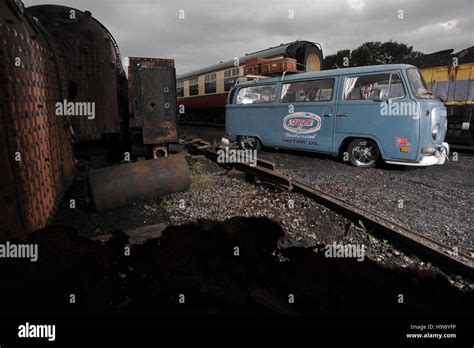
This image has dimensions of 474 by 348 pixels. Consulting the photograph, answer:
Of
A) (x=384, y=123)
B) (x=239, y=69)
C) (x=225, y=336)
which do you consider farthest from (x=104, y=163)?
(x=239, y=69)

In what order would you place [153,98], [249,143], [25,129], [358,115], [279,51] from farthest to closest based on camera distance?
[279,51] < [249,143] < [358,115] < [153,98] < [25,129]

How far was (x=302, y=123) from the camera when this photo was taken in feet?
23.9

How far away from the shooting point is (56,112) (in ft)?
11.3

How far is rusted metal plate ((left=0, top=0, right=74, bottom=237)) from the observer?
6.33ft

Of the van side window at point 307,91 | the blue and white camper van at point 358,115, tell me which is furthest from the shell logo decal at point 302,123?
the van side window at point 307,91

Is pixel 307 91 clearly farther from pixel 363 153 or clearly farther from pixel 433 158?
pixel 433 158

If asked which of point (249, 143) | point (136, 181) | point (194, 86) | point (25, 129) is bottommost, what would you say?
point (136, 181)

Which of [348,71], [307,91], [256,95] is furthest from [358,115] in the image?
[256,95]

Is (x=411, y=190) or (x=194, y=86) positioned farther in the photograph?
(x=194, y=86)

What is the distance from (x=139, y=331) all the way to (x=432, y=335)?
1678 millimetres

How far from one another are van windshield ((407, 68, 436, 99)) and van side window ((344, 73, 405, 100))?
21 centimetres

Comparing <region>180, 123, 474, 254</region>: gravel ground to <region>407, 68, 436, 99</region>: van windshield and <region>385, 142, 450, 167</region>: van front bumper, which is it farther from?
<region>407, 68, 436, 99</region>: van windshield

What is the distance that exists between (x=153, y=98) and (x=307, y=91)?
4389 mm

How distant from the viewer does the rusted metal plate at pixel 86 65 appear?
433cm
